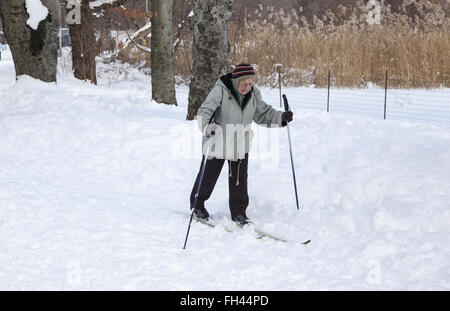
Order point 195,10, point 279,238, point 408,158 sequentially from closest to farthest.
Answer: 1. point 279,238
2. point 408,158
3. point 195,10

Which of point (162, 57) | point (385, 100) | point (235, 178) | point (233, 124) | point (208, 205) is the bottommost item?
point (208, 205)

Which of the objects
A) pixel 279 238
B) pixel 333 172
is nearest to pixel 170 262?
pixel 279 238

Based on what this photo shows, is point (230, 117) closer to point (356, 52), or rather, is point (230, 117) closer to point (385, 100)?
point (385, 100)

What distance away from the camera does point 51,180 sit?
22.9ft

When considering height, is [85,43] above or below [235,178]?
above

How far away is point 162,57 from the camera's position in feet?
38.9

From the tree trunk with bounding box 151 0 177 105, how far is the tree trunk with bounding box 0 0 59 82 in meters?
2.10

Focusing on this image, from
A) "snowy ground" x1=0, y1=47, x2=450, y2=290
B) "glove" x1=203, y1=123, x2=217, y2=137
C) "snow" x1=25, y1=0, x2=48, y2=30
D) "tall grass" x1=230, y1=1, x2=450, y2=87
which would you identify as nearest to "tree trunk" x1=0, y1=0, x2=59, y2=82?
"snow" x1=25, y1=0, x2=48, y2=30

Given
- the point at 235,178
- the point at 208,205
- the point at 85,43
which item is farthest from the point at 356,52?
the point at 235,178

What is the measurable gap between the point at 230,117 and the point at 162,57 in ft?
23.3

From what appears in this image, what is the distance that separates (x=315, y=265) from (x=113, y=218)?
2.18 meters

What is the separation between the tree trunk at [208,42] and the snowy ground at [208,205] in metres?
0.77

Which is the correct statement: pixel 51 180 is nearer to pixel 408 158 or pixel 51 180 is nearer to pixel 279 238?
pixel 279 238

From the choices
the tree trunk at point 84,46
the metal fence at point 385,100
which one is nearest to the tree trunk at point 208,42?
the metal fence at point 385,100
